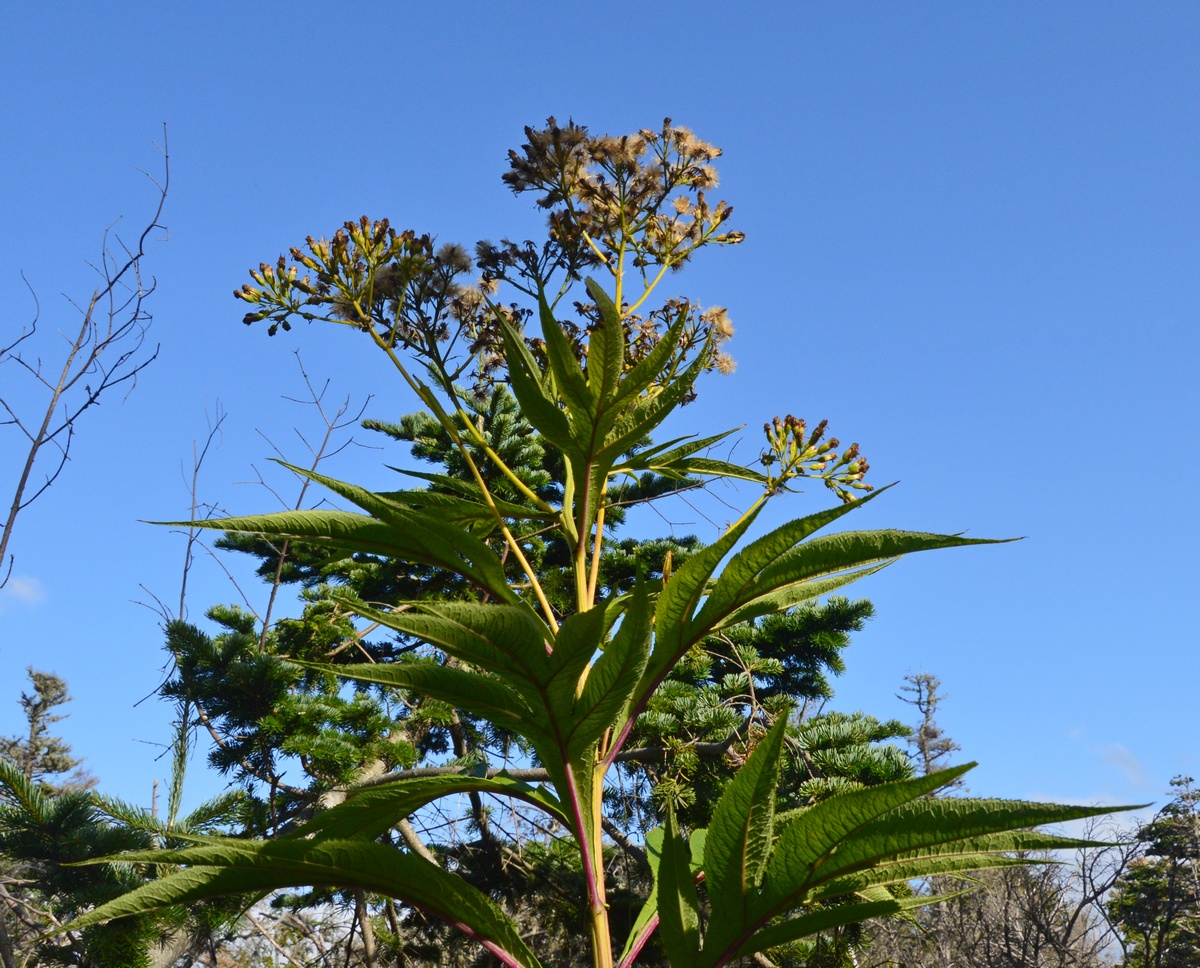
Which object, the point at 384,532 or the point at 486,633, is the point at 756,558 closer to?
the point at 486,633

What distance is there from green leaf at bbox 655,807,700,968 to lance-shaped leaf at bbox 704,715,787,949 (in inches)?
1.4

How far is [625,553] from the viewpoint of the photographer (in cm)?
499

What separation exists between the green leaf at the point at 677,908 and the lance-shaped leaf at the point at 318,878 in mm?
297

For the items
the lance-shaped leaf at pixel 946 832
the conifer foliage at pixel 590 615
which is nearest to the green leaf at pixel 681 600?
the conifer foliage at pixel 590 615

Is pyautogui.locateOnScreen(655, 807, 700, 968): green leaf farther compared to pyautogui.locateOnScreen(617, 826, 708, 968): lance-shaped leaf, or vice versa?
pyautogui.locateOnScreen(617, 826, 708, 968): lance-shaped leaf

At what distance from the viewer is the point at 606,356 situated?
1.75 meters

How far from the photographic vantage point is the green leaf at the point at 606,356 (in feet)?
5.69

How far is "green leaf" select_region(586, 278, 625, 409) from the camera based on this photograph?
1735mm

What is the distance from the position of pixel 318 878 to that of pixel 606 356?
42.9 inches

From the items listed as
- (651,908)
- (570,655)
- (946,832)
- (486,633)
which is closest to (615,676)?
(570,655)

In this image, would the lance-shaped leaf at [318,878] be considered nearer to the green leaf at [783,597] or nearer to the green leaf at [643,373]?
the green leaf at [783,597]

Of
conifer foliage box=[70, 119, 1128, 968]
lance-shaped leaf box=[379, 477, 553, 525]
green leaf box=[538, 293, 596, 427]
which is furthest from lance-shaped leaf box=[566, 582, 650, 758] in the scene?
lance-shaped leaf box=[379, 477, 553, 525]

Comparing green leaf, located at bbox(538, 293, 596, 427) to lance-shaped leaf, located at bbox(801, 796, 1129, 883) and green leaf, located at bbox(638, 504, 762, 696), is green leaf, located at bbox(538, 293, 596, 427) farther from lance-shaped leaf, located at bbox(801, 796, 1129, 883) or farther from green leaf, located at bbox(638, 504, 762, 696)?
lance-shaped leaf, located at bbox(801, 796, 1129, 883)

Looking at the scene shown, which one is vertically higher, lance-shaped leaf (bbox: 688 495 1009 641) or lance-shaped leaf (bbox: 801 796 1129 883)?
lance-shaped leaf (bbox: 688 495 1009 641)
